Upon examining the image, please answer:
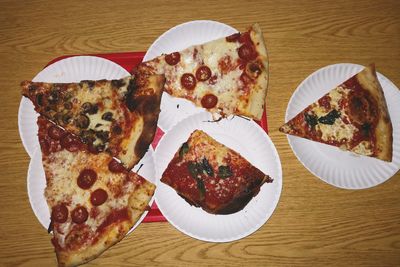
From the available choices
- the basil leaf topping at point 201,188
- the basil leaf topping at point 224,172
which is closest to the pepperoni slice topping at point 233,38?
the basil leaf topping at point 224,172

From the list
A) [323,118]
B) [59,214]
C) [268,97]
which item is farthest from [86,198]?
[323,118]

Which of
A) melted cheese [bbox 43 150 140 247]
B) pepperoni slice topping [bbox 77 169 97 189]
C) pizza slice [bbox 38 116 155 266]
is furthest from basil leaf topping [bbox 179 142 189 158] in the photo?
pepperoni slice topping [bbox 77 169 97 189]

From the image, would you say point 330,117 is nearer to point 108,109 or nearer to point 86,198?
point 108,109

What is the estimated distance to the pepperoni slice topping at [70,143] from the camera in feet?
9.95

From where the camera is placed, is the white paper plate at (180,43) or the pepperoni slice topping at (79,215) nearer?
the pepperoni slice topping at (79,215)

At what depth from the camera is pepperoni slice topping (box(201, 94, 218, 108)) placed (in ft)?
10.1

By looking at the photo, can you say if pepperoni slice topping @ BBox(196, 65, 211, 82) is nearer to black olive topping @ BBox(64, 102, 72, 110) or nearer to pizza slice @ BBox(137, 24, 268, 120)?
pizza slice @ BBox(137, 24, 268, 120)

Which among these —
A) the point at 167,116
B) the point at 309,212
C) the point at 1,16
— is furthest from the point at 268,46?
the point at 1,16

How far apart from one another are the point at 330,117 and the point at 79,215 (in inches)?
95.4

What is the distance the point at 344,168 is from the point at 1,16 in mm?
3724

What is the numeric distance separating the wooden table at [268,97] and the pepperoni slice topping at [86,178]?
59cm

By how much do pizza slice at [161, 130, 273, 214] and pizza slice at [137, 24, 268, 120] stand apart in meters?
0.42

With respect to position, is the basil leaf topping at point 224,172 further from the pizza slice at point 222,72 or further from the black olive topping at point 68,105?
the black olive topping at point 68,105

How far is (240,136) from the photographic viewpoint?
10.1 feet
